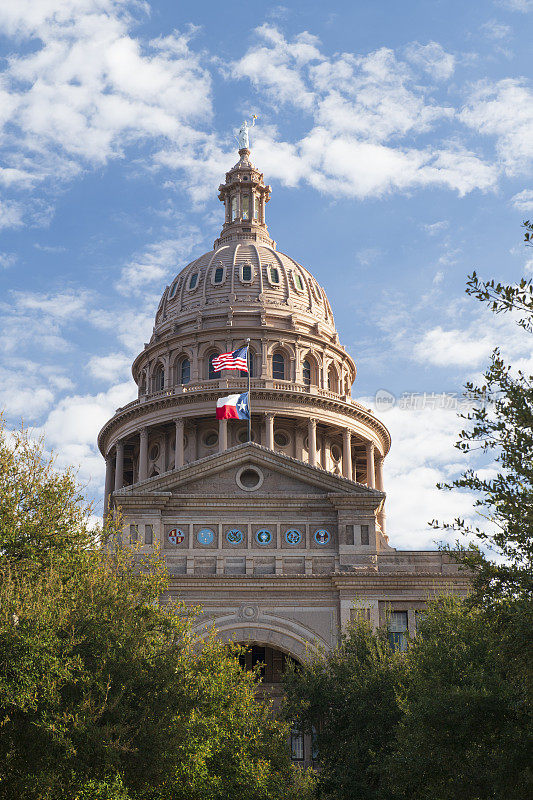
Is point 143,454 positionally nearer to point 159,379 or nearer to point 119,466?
point 119,466

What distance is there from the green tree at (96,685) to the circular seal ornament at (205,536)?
13.0m

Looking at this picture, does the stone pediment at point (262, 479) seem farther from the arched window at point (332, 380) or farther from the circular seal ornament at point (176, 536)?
the arched window at point (332, 380)

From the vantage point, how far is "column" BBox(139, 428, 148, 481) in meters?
77.1

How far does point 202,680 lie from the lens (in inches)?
1182

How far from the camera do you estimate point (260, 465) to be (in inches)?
1980

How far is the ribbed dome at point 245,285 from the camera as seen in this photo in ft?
278

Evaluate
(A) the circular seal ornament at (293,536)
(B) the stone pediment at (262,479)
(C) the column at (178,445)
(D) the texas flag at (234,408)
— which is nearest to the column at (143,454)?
(C) the column at (178,445)

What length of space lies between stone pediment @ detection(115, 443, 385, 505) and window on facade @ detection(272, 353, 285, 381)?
103 ft

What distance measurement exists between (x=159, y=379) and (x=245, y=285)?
10.5m

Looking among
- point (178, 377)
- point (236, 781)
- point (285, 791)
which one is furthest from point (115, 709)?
point (178, 377)

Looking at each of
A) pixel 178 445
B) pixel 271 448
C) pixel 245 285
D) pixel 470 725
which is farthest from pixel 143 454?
pixel 470 725

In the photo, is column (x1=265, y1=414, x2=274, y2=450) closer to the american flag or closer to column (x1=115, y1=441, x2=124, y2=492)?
the american flag

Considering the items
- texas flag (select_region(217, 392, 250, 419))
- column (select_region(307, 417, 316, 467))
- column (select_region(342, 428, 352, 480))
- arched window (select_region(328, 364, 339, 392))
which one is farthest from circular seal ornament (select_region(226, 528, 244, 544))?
arched window (select_region(328, 364, 339, 392))

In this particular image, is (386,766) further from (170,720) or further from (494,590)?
(494,590)
